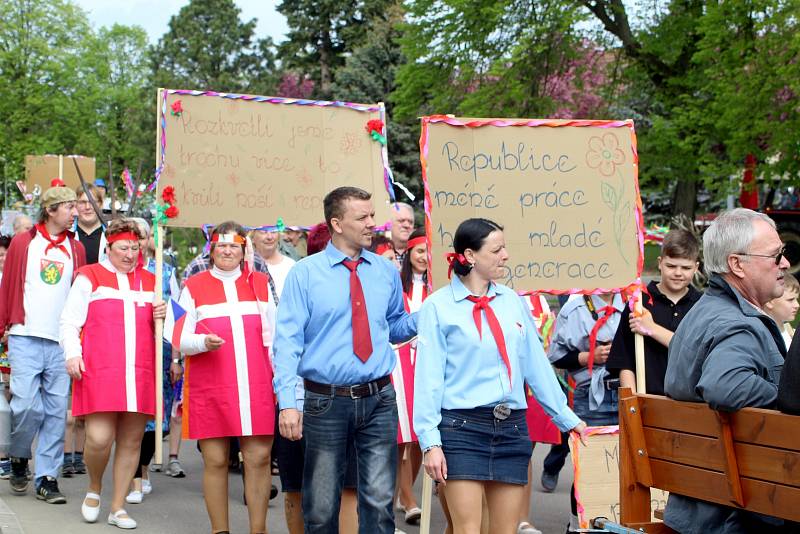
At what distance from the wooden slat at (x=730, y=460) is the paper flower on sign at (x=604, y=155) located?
338 cm

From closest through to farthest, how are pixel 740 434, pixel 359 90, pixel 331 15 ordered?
pixel 740 434, pixel 359 90, pixel 331 15

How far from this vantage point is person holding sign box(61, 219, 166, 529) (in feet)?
25.0

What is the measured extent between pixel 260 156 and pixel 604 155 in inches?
95.5

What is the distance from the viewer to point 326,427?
18.9 ft

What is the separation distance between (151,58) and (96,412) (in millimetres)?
55911

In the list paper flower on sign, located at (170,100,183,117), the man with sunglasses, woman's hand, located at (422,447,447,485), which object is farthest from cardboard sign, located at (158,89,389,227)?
the man with sunglasses

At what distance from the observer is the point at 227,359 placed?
7.14 metres

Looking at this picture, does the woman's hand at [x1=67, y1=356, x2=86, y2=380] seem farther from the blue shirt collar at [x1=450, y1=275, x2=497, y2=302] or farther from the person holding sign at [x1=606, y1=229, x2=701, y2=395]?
the person holding sign at [x1=606, y1=229, x2=701, y2=395]

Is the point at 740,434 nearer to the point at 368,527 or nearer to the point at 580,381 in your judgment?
the point at 368,527

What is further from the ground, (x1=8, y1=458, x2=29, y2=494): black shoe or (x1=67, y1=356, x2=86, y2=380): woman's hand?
(x1=67, y1=356, x2=86, y2=380): woman's hand

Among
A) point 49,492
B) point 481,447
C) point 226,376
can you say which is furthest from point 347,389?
point 49,492

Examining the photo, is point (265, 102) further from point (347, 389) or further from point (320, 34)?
point (320, 34)

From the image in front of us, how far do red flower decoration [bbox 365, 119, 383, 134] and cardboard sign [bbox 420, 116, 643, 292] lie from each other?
1462 millimetres

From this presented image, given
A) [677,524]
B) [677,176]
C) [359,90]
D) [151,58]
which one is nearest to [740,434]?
[677,524]
